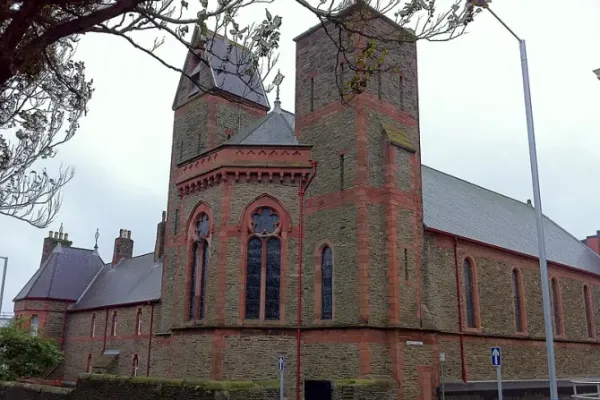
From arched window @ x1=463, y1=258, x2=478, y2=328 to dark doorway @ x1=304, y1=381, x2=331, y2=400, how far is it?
930 centimetres

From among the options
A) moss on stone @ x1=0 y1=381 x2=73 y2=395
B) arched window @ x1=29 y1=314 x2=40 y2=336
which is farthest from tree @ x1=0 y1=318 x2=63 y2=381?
arched window @ x1=29 y1=314 x2=40 y2=336

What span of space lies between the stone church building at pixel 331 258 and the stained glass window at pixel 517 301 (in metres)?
0.08

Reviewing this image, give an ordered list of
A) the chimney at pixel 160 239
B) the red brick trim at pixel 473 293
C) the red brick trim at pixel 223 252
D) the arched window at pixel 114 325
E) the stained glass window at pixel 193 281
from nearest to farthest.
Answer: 1. the red brick trim at pixel 223 252
2. the stained glass window at pixel 193 281
3. the red brick trim at pixel 473 293
4. the chimney at pixel 160 239
5. the arched window at pixel 114 325

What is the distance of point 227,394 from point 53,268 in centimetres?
3457

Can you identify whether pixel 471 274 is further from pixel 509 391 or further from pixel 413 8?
pixel 413 8

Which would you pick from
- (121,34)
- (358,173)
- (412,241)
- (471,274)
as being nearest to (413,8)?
(121,34)

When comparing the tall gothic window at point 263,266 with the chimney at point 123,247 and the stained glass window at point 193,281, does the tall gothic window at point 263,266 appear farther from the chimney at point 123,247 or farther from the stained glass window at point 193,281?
the chimney at point 123,247

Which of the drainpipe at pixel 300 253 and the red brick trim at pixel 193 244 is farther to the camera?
the red brick trim at pixel 193 244

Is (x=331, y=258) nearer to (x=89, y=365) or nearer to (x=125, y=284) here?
(x=125, y=284)

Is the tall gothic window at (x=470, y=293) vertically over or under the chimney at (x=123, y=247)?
under

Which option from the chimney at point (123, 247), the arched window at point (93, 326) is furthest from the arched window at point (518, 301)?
the chimney at point (123, 247)

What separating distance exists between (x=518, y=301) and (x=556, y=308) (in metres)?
4.61

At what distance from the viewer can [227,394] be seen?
17.2 metres

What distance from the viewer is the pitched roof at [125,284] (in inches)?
1438
